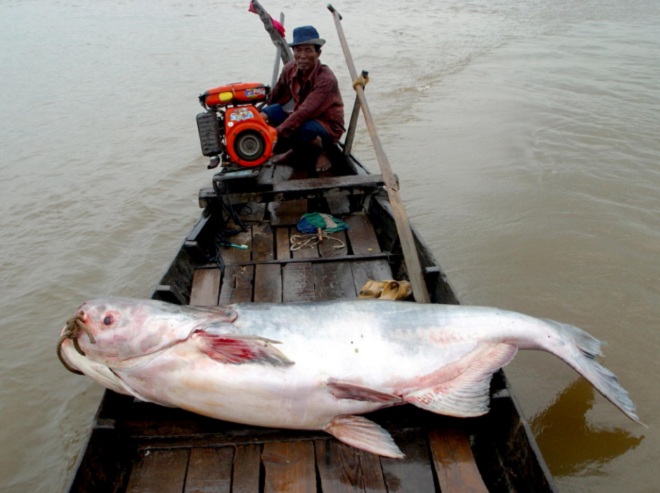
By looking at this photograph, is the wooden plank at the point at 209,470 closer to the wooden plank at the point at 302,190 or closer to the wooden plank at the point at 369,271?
the wooden plank at the point at 369,271

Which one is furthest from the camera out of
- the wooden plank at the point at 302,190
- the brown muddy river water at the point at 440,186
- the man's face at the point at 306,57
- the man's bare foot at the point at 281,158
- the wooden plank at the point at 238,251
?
the man's bare foot at the point at 281,158

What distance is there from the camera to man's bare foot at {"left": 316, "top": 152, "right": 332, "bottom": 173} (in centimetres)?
637

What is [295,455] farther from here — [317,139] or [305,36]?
[317,139]

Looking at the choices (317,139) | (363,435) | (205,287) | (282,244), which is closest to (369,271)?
(282,244)

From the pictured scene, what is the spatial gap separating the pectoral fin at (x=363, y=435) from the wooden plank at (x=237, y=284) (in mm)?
1684

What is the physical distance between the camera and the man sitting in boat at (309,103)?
18.6 feet

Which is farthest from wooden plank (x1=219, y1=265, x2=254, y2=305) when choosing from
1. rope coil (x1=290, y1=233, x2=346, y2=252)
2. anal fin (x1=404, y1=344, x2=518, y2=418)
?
anal fin (x1=404, y1=344, x2=518, y2=418)

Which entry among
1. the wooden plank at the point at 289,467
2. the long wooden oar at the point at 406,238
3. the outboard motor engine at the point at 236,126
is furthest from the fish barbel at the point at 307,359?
the outboard motor engine at the point at 236,126

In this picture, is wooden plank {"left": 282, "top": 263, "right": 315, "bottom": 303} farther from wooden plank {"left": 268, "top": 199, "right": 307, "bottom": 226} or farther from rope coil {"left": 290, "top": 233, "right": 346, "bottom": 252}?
wooden plank {"left": 268, "top": 199, "right": 307, "bottom": 226}

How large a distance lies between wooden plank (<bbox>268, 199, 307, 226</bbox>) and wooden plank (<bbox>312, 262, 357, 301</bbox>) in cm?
102

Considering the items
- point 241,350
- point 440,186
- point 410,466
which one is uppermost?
point 241,350

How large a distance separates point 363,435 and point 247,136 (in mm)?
3539

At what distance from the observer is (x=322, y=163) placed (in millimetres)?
6383

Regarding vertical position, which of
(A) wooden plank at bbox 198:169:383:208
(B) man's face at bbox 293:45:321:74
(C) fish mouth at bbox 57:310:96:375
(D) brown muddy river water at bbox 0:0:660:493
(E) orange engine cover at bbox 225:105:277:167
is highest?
(B) man's face at bbox 293:45:321:74
